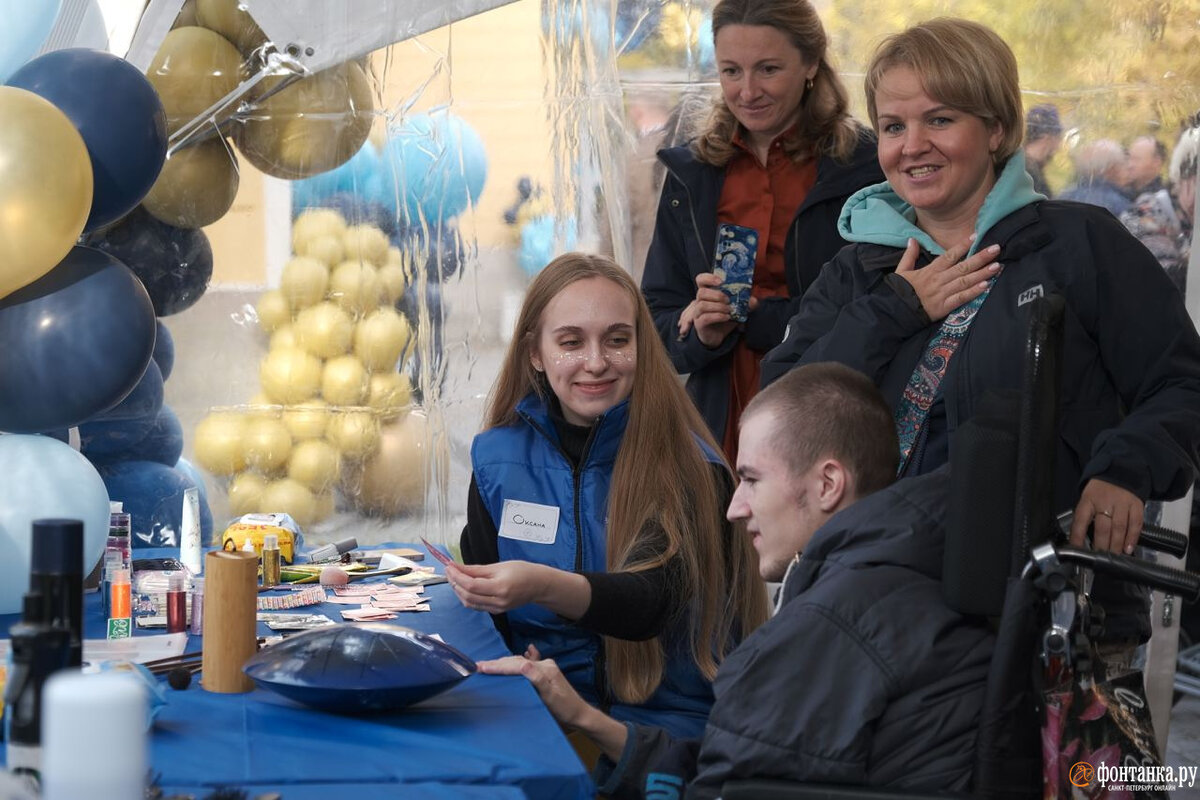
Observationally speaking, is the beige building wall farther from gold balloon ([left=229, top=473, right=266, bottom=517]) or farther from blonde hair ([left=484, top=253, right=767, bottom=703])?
blonde hair ([left=484, top=253, right=767, bottom=703])

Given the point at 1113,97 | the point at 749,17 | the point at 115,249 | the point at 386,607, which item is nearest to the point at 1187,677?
the point at 1113,97

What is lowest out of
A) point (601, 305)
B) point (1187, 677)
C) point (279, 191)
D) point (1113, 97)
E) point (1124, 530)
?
point (1187, 677)

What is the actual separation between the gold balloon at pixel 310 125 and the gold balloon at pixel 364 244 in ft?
0.67

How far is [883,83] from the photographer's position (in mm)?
2279

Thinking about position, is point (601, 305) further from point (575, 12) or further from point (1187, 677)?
point (1187, 677)

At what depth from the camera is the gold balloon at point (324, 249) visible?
13.2ft

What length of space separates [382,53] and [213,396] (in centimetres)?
116

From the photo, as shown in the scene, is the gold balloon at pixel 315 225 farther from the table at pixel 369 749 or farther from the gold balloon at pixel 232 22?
the table at pixel 369 749

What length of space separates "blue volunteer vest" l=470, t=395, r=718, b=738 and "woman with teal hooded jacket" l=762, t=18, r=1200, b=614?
434 mm

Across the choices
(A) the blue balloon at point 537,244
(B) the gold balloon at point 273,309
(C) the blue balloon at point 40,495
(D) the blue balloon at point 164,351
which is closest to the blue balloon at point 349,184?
(B) the gold balloon at point 273,309

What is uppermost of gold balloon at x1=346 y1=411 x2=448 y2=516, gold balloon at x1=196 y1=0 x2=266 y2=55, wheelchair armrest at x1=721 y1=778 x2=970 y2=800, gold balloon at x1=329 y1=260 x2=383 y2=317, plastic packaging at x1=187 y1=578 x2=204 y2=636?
gold balloon at x1=196 y1=0 x2=266 y2=55

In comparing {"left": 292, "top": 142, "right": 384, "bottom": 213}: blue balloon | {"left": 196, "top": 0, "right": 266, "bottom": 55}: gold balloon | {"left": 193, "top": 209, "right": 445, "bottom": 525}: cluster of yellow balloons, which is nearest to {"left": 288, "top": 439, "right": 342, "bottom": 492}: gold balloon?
{"left": 193, "top": 209, "right": 445, "bottom": 525}: cluster of yellow balloons

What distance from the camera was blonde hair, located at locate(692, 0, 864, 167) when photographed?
3.09 m

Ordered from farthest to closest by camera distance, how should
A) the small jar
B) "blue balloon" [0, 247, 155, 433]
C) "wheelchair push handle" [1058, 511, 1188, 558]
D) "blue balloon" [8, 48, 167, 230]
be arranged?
"blue balloon" [8, 48, 167, 230] → "blue balloon" [0, 247, 155, 433] → the small jar → "wheelchair push handle" [1058, 511, 1188, 558]
